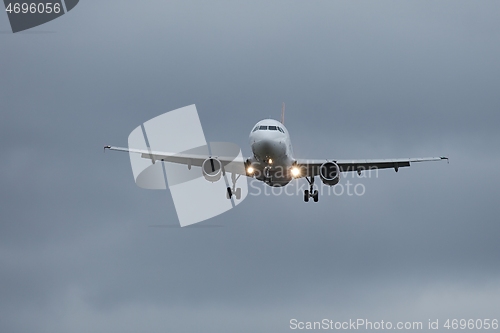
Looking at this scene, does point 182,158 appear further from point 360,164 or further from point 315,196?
point 360,164

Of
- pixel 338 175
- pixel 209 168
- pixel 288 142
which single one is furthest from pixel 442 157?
pixel 209 168

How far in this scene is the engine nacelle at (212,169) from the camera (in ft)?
243

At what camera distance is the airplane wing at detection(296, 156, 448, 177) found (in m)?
76.9

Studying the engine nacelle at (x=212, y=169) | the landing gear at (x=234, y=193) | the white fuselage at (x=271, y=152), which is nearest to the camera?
the white fuselage at (x=271, y=152)

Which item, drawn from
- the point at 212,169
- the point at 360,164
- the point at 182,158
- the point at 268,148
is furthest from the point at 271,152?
the point at 182,158

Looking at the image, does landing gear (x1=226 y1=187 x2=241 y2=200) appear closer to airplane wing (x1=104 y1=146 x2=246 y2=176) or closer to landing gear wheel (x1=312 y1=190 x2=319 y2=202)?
airplane wing (x1=104 y1=146 x2=246 y2=176)

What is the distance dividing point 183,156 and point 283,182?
9.54 metres

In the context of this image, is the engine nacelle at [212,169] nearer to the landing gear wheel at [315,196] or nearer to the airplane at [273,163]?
the airplane at [273,163]

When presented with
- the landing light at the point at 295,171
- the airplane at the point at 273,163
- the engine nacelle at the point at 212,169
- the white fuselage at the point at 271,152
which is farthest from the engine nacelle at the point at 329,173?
the engine nacelle at the point at 212,169

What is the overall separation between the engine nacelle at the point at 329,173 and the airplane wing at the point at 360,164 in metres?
0.72

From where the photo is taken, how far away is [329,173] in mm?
75875

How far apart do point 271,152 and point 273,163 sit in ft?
8.23

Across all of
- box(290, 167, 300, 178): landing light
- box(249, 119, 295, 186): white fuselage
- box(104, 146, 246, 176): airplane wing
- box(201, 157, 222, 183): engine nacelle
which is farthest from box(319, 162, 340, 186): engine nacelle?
box(201, 157, 222, 183): engine nacelle

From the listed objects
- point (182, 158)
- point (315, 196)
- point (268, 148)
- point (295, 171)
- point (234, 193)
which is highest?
point (268, 148)
